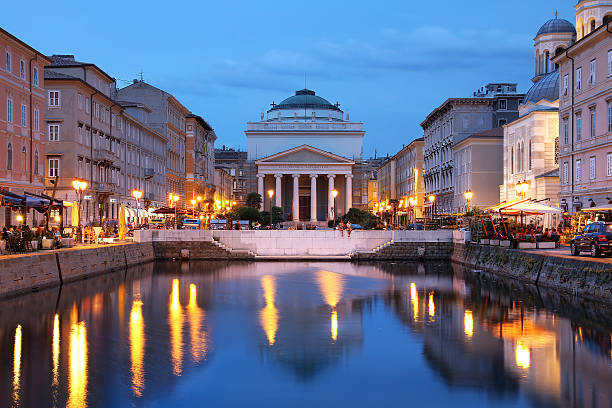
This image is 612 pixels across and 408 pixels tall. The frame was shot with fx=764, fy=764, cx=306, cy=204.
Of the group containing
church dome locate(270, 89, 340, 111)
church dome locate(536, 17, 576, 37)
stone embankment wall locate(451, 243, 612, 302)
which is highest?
church dome locate(270, 89, 340, 111)

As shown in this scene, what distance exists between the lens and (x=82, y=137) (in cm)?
6134

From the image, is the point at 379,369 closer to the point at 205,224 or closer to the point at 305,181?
the point at 205,224

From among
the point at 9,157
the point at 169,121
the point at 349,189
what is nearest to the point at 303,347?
the point at 9,157

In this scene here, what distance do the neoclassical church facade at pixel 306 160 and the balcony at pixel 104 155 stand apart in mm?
42128

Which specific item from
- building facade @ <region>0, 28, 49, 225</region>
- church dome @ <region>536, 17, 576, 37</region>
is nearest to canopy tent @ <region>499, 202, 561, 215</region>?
building facade @ <region>0, 28, 49, 225</region>

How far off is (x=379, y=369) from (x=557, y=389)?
428cm

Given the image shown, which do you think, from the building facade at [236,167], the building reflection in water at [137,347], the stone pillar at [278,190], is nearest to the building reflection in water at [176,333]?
the building reflection in water at [137,347]

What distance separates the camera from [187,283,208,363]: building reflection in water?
2055 centimetres

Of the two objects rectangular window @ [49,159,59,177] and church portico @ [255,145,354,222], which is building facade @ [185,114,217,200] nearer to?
church portico @ [255,145,354,222]

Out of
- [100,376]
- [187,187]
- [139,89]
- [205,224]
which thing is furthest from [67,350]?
[187,187]

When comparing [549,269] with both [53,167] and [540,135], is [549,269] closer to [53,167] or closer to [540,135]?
[540,135]

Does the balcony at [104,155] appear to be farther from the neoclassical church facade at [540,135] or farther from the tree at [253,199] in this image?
the tree at [253,199]

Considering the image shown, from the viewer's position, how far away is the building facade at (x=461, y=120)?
293ft

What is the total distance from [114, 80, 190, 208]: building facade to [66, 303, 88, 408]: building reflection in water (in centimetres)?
6668
